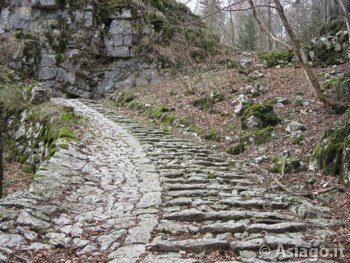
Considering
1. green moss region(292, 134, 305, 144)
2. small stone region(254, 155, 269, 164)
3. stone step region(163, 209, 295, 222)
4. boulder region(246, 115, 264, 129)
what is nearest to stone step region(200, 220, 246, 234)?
stone step region(163, 209, 295, 222)

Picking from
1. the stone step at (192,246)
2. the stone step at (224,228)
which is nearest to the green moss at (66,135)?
the stone step at (224,228)

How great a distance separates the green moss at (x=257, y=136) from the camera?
7.70 m

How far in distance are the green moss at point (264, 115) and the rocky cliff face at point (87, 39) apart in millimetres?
13112

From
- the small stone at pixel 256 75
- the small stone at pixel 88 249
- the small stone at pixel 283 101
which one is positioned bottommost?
the small stone at pixel 88 249

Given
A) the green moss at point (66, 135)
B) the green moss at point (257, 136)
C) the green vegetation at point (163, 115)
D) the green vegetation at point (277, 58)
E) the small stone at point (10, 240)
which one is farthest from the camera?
the green vegetation at point (277, 58)

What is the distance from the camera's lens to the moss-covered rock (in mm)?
5082

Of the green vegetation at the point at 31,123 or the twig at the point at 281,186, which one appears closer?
the twig at the point at 281,186

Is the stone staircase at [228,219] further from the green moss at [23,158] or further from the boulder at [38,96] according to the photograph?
the boulder at [38,96]

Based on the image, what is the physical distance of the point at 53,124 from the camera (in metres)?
9.88

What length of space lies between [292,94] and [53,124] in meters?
6.83

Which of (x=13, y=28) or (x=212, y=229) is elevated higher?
(x=13, y=28)

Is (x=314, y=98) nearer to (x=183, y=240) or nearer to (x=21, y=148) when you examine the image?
(x=183, y=240)

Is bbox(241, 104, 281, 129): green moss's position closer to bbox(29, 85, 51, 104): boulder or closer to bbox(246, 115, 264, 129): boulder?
bbox(246, 115, 264, 129): boulder

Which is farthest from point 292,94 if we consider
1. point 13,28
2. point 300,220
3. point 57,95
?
point 13,28
